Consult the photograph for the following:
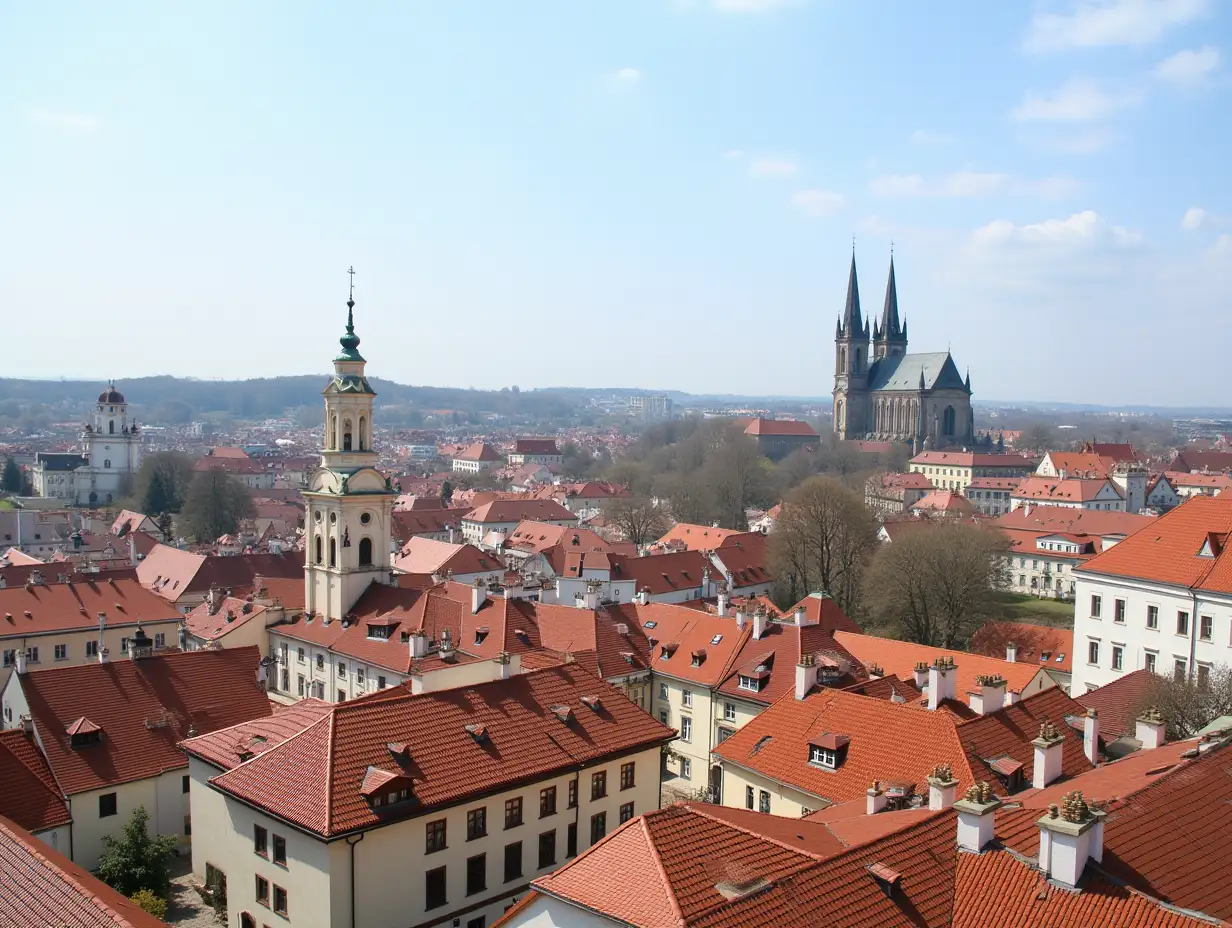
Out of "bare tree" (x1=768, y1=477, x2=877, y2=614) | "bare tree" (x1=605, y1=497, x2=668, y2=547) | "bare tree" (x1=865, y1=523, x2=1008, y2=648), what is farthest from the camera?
"bare tree" (x1=605, y1=497, x2=668, y2=547)

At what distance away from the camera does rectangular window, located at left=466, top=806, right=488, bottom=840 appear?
73.0 feet

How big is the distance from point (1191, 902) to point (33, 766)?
2575 cm

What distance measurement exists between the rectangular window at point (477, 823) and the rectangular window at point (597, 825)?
344 centimetres

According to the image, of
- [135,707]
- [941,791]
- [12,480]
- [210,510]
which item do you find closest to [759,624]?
[941,791]

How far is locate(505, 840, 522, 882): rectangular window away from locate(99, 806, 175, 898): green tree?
852 cm

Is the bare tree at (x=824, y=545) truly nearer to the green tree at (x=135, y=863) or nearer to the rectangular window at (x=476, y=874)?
the rectangular window at (x=476, y=874)

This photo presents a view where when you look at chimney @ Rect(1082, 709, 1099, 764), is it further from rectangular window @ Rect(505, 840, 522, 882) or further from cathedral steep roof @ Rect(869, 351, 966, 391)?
cathedral steep roof @ Rect(869, 351, 966, 391)

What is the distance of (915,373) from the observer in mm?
165500

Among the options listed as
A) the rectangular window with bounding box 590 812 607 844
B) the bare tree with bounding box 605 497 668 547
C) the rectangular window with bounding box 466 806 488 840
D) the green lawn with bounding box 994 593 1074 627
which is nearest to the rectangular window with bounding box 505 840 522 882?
the rectangular window with bounding box 466 806 488 840

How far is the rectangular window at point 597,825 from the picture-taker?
82.6ft

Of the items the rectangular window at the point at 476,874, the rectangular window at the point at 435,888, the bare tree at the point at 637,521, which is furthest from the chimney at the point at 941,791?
the bare tree at the point at 637,521

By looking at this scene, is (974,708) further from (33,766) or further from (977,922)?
(33,766)

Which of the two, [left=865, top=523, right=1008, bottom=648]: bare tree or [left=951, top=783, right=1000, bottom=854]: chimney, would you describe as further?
[left=865, top=523, right=1008, bottom=648]: bare tree

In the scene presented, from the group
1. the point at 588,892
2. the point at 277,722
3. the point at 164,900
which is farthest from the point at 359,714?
the point at 588,892
